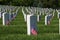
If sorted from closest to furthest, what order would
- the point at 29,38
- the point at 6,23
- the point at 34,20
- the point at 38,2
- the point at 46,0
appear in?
the point at 29,38, the point at 34,20, the point at 6,23, the point at 38,2, the point at 46,0

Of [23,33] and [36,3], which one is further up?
[36,3]

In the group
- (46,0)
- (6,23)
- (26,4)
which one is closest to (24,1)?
(26,4)

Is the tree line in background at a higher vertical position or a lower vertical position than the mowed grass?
higher

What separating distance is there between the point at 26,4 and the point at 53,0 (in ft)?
27.3

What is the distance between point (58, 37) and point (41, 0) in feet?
216

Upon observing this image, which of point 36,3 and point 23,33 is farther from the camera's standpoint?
point 36,3

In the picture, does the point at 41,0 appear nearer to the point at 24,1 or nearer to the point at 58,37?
the point at 24,1

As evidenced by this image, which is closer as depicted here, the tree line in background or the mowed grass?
the mowed grass

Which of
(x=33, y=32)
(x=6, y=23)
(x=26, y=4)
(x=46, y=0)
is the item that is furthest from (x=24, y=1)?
(x=33, y=32)

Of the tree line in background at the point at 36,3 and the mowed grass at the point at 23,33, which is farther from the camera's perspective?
the tree line in background at the point at 36,3

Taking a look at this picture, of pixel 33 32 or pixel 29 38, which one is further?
pixel 33 32

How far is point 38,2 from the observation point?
74.8 meters

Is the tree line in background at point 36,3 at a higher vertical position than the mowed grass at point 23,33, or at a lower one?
higher

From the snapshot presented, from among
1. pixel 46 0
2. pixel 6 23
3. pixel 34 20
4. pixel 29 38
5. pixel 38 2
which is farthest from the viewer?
pixel 46 0
